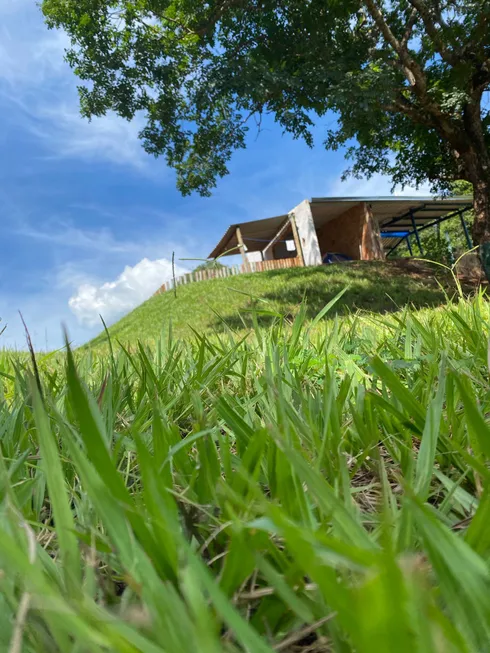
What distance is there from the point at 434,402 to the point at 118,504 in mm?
481

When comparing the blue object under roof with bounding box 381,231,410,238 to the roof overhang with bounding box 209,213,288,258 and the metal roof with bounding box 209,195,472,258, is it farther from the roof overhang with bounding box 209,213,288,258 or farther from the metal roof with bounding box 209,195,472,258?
the roof overhang with bounding box 209,213,288,258

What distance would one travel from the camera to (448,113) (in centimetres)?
1172

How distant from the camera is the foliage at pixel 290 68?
9625mm

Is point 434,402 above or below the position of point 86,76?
below

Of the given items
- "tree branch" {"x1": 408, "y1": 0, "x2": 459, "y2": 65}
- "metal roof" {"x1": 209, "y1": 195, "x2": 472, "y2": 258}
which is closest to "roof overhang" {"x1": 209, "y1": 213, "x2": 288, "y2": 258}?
"metal roof" {"x1": 209, "y1": 195, "x2": 472, "y2": 258}

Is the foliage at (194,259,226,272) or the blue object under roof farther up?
the blue object under roof

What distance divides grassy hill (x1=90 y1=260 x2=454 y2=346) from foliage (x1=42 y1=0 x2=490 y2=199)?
3.66 meters

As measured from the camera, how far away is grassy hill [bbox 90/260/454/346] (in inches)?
415

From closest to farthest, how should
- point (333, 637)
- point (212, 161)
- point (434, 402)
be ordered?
1. point (333, 637)
2. point (434, 402)
3. point (212, 161)

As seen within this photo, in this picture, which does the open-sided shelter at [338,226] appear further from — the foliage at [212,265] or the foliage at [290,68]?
the foliage at [290,68]

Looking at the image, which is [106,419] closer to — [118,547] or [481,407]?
[118,547]

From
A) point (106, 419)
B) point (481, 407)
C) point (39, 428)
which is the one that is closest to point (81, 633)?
point (39, 428)

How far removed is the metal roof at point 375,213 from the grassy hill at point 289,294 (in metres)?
5.45

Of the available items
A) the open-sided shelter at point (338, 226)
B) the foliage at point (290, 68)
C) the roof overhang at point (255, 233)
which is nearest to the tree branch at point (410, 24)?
the foliage at point (290, 68)
